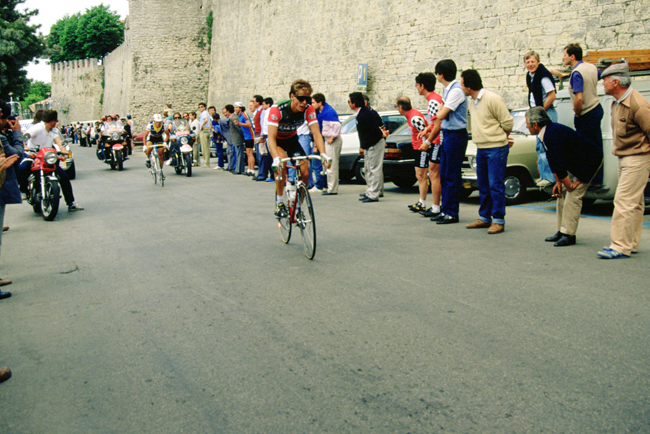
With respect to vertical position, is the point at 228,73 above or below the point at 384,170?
above

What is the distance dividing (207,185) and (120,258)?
330 inches

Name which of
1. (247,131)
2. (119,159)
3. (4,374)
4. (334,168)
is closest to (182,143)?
(247,131)

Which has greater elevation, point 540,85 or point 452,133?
point 540,85

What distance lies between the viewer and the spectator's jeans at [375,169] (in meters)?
11.1

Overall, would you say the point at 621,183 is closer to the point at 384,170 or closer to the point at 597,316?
the point at 597,316

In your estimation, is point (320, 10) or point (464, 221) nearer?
point (464, 221)

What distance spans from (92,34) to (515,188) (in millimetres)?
77987

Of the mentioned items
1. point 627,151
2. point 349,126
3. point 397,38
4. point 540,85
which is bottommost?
point 627,151

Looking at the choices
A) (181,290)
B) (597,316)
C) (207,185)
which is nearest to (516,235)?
(597,316)

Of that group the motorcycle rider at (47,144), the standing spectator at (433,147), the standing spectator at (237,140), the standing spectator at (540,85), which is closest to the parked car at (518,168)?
the standing spectator at (433,147)

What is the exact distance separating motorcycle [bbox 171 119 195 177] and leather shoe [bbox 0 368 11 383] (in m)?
14.5

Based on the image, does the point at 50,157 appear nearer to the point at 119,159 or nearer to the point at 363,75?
the point at 119,159

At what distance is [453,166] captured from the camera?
8391 millimetres

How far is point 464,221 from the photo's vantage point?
8.67 metres
